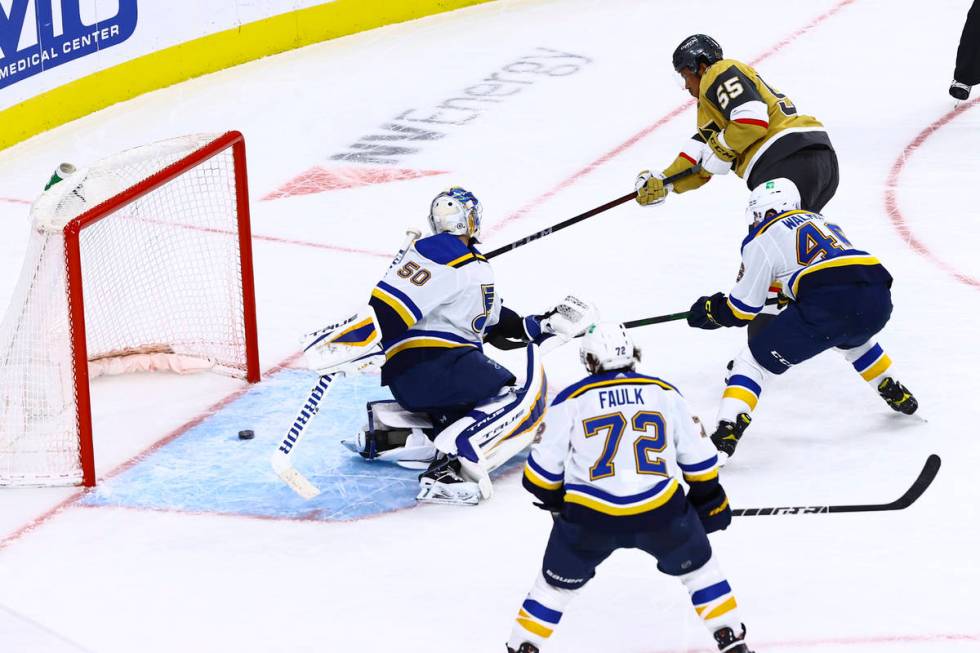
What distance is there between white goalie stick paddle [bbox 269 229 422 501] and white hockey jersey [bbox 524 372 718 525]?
3.61 ft

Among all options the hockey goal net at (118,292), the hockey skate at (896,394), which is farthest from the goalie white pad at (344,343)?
the hockey skate at (896,394)

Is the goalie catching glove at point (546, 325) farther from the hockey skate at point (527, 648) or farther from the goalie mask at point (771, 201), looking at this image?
the hockey skate at point (527, 648)

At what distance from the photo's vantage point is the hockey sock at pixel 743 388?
443 centimetres

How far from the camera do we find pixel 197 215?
5.08 meters

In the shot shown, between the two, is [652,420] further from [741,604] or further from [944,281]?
[944,281]

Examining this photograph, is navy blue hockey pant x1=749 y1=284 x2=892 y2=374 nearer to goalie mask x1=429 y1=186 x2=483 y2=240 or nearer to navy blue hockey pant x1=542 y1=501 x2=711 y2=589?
goalie mask x1=429 y1=186 x2=483 y2=240

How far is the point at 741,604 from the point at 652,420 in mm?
744

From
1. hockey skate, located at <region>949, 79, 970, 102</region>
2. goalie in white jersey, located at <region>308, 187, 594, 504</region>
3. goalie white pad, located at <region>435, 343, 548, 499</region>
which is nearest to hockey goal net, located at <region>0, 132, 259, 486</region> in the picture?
→ goalie in white jersey, located at <region>308, 187, 594, 504</region>

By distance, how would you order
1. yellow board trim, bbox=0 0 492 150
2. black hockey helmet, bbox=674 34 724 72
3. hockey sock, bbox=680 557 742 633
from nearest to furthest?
1. hockey sock, bbox=680 557 742 633
2. black hockey helmet, bbox=674 34 724 72
3. yellow board trim, bbox=0 0 492 150

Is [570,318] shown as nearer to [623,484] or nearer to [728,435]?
[728,435]

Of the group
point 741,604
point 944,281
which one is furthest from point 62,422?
point 944,281

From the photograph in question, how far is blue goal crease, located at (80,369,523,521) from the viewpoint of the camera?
14.1 ft

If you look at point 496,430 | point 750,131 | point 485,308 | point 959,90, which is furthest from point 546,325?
point 959,90

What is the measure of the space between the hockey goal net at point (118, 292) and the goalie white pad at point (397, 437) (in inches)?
30.2
